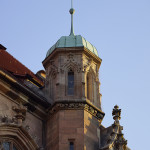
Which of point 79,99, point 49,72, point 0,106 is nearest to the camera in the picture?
point 0,106

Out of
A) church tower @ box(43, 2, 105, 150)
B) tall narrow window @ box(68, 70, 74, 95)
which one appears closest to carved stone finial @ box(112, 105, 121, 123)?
church tower @ box(43, 2, 105, 150)

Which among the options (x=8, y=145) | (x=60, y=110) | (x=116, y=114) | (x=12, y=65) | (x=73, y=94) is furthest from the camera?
(x=12, y=65)

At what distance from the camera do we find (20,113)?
16.4 meters

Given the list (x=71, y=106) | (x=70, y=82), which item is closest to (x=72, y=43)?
(x=70, y=82)

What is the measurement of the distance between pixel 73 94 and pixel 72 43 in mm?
1923

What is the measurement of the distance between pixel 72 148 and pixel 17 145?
5.11 feet

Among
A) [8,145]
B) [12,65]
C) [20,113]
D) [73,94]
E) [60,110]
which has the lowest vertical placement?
[8,145]

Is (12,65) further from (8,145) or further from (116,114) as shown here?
(8,145)

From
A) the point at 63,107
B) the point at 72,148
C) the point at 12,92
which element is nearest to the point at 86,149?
the point at 72,148

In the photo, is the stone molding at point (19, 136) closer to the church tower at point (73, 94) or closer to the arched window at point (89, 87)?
the church tower at point (73, 94)

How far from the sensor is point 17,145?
16.2 meters

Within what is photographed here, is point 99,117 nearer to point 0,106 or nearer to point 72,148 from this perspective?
point 72,148

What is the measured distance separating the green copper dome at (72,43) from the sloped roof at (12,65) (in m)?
1.38

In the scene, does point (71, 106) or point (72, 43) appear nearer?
point (71, 106)
